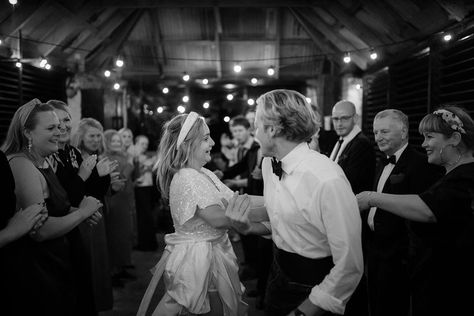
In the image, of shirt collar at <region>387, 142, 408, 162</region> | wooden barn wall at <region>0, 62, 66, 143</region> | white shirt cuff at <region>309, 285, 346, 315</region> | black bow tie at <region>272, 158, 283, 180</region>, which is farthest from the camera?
wooden barn wall at <region>0, 62, 66, 143</region>

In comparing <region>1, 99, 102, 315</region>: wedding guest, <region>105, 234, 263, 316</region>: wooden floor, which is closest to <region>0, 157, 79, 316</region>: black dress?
<region>1, 99, 102, 315</region>: wedding guest

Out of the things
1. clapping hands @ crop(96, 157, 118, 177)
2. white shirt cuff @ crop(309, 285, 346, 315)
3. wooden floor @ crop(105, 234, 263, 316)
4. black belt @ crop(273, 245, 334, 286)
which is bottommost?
wooden floor @ crop(105, 234, 263, 316)

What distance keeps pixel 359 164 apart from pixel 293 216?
2.17 meters

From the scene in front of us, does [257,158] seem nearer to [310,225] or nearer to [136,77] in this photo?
[310,225]

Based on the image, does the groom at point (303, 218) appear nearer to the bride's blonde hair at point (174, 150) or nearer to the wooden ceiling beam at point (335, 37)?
the bride's blonde hair at point (174, 150)

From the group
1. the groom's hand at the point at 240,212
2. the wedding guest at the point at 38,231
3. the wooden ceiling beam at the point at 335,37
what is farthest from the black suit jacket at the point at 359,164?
the wooden ceiling beam at the point at 335,37

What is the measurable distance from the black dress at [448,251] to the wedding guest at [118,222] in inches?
137

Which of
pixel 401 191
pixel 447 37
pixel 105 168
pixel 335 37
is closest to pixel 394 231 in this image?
pixel 401 191

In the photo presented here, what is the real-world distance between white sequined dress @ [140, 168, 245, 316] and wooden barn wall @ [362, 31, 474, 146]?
2197mm

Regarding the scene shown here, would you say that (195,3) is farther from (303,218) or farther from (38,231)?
(303,218)

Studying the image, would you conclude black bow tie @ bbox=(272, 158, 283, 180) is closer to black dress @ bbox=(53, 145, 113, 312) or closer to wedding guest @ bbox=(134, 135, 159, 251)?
black dress @ bbox=(53, 145, 113, 312)

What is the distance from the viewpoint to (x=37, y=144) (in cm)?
252

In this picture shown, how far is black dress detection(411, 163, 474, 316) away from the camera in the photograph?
2.28 m

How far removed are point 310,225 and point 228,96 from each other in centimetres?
966
